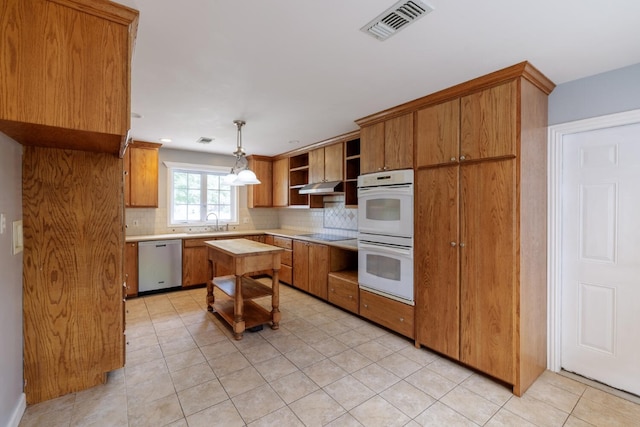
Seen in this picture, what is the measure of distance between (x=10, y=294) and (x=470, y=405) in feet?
9.68

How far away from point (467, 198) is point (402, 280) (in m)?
1.00

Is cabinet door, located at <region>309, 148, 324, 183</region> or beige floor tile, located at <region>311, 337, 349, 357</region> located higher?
cabinet door, located at <region>309, 148, 324, 183</region>

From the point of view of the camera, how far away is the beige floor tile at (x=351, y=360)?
2.47 m

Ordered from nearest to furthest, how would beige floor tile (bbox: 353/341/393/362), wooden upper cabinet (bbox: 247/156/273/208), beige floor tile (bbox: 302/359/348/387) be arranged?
1. beige floor tile (bbox: 302/359/348/387)
2. beige floor tile (bbox: 353/341/393/362)
3. wooden upper cabinet (bbox: 247/156/273/208)

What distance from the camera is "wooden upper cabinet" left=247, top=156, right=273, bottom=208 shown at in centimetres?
576

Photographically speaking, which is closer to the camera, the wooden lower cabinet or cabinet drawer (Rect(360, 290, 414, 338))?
cabinet drawer (Rect(360, 290, 414, 338))

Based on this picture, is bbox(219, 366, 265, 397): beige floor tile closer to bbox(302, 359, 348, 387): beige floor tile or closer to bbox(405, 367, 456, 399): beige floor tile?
bbox(302, 359, 348, 387): beige floor tile

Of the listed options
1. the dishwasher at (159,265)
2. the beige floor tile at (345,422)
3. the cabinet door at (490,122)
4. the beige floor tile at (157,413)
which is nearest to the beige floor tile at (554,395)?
the beige floor tile at (345,422)

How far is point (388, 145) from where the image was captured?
305cm

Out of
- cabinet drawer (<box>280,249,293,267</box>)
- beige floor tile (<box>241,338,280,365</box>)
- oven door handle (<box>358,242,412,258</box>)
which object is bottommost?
beige floor tile (<box>241,338,280,365</box>)

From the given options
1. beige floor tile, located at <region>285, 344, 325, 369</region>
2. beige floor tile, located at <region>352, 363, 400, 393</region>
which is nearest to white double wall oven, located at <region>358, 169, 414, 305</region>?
beige floor tile, located at <region>352, 363, 400, 393</region>

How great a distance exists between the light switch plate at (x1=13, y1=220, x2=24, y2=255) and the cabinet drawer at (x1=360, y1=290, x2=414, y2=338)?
2.89m

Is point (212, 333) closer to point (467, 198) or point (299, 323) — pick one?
point (299, 323)

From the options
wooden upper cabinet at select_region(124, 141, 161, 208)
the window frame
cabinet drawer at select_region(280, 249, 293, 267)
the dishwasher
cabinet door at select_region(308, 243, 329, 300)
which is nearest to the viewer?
cabinet door at select_region(308, 243, 329, 300)
